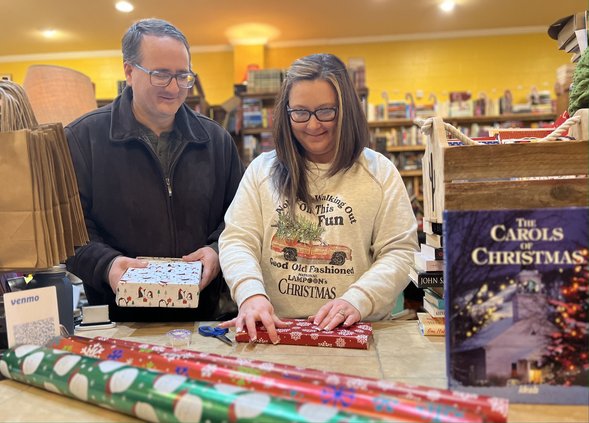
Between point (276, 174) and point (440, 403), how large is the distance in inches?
34.8

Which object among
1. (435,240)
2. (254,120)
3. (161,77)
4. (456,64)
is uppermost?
(456,64)

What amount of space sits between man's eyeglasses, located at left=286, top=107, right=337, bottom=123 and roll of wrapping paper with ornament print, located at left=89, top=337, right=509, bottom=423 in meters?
0.72

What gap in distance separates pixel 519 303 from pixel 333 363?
384 millimetres

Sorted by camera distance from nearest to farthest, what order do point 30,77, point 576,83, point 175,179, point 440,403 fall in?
1. point 440,403
2. point 576,83
3. point 175,179
4. point 30,77

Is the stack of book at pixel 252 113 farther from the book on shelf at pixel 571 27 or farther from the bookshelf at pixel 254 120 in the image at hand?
the book on shelf at pixel 571 27

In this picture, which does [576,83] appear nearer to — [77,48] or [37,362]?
[37,362]

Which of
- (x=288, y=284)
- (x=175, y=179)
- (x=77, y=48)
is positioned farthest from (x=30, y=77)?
(x=77, y=48)

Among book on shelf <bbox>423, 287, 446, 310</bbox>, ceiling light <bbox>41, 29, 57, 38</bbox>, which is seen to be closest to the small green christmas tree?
book on shelf <bbox>423, 287, 446, 310</bbox>

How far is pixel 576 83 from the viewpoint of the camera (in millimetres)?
1127

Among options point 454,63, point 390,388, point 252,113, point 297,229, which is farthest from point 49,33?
point 390,388

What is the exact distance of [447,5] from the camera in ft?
20.5

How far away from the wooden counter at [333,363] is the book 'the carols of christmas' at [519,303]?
0.05 m

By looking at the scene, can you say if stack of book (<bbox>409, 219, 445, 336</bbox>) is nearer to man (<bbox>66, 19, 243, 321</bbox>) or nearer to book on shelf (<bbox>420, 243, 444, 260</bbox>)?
book on shelf (<bbox>420, 243, 444, 260</bbox>)

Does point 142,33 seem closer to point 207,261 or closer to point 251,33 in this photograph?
point 207,261
